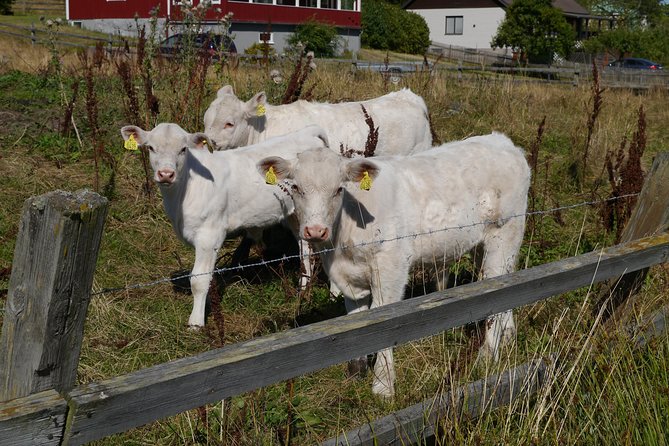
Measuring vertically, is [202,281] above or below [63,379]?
below

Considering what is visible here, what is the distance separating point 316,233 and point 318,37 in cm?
3693

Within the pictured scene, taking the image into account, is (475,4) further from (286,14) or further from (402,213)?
(402,213)

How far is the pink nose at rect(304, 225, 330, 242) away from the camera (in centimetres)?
458

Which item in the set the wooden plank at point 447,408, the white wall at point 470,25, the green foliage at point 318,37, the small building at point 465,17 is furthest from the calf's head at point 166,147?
the small building at point 465,17

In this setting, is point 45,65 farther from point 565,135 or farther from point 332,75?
point 565,135

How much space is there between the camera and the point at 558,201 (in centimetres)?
971

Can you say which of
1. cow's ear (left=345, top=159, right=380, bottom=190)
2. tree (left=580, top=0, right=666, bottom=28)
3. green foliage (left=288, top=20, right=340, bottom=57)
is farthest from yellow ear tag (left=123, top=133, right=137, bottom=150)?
tree (left=580, top=0, right=666, bottom=28)

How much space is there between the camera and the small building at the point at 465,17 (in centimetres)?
6312

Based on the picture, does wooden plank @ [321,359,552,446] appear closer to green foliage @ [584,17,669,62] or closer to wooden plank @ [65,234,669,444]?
wooden plank @ [65,234,669,444]

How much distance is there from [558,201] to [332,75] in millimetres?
5491

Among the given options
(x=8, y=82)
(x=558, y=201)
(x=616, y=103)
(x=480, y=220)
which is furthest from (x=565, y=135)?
(x=8, y=82)

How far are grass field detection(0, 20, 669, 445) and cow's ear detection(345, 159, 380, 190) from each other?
1050mm

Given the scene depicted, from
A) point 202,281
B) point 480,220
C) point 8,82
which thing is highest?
point 8,82

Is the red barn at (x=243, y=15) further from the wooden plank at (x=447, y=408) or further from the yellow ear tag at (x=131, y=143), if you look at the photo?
the wooden plank at (x=447, y=408)
